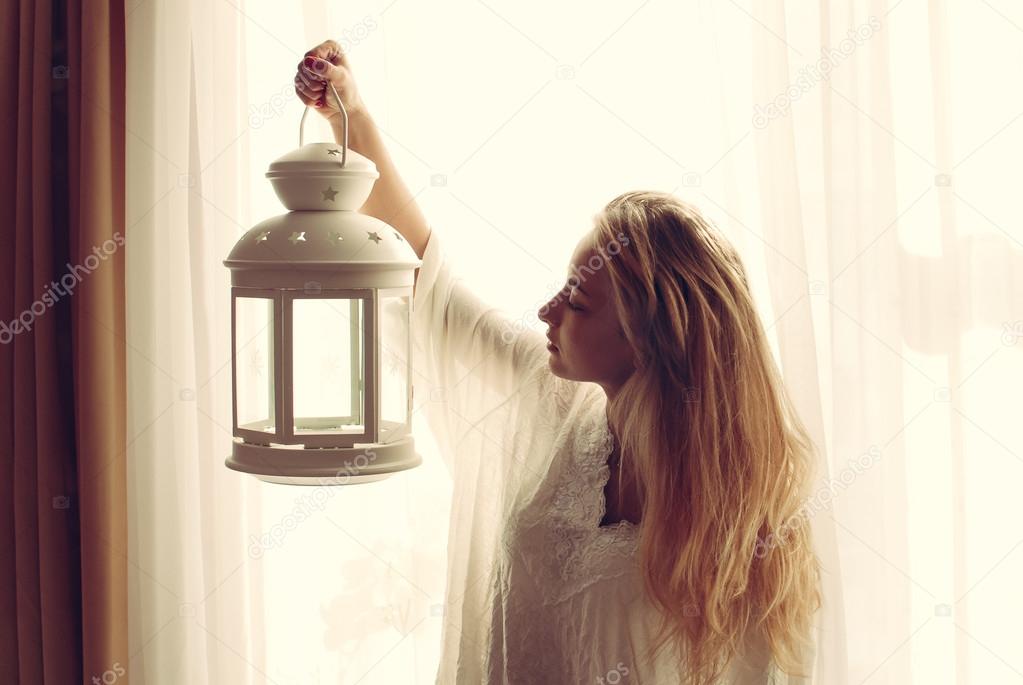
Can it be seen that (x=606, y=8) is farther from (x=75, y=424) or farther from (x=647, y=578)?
(x=75, y=424)

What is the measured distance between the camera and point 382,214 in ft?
4.47

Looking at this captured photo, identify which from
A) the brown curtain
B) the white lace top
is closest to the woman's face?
the white lace top

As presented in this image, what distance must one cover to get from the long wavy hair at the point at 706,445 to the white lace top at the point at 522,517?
5 cm

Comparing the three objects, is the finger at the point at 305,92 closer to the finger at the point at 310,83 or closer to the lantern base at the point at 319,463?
the finger at the point at 310,83

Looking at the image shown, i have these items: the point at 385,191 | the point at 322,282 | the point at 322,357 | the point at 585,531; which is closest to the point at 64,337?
the point at 322,357

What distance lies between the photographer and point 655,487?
1271 mm

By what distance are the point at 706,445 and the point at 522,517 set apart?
27 centimetres

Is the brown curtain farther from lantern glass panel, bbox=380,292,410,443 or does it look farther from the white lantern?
the white lantern

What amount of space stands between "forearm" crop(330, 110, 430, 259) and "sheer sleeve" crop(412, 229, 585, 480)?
3 cm

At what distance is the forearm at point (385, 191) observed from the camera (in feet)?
4.38

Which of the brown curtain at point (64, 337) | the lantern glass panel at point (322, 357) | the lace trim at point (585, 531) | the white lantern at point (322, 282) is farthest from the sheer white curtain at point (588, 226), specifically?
the white lantern at point (322, 282)

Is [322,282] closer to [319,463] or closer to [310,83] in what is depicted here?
[319,463]

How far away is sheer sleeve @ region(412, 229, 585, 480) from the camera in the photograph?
1.40 m

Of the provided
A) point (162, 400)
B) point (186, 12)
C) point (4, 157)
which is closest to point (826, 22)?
point (186, 12)
